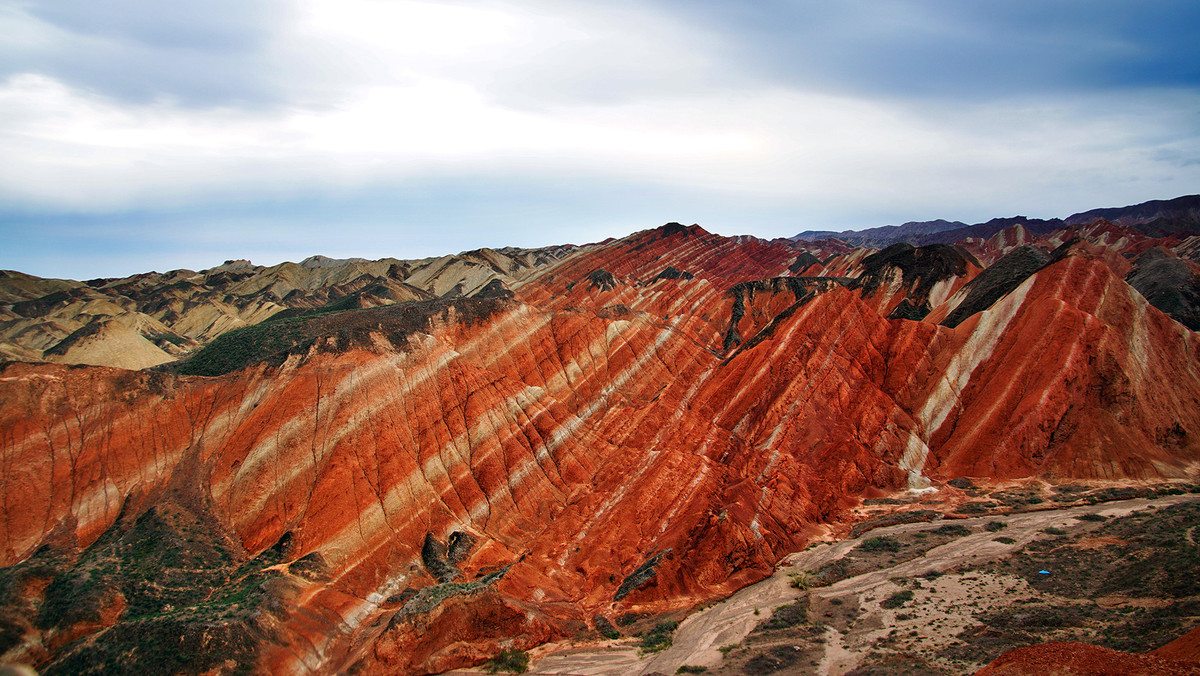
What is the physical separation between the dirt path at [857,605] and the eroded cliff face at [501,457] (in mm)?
2158

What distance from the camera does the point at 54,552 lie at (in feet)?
94.1

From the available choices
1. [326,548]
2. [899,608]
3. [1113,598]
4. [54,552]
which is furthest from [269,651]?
[1113,598]

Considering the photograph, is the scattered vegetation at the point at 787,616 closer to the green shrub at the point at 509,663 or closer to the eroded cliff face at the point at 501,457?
the eroded cliff face at the point at 501,457

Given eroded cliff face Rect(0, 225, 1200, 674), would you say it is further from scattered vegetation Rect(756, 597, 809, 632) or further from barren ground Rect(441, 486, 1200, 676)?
scattered vegetation Rect(756, 597, 809, 632)

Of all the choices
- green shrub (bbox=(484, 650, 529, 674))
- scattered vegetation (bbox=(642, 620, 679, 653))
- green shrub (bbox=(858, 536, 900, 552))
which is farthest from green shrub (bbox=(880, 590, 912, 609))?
green shrub (bbox=(484, 650, 529, 674))

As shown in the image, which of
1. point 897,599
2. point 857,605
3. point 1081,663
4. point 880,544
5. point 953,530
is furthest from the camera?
point 953,530

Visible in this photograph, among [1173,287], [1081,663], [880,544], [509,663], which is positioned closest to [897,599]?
[880,544]

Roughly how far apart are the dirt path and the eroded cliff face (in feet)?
7.08

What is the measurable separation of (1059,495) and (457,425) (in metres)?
40.0

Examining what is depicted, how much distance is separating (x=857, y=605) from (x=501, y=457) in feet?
76.4

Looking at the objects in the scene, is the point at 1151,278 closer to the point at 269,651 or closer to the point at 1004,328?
the point at 1004,328

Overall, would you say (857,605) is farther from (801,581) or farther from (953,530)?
(953,530)

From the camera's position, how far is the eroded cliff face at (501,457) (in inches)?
1054

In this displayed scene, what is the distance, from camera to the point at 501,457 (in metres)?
39.8
